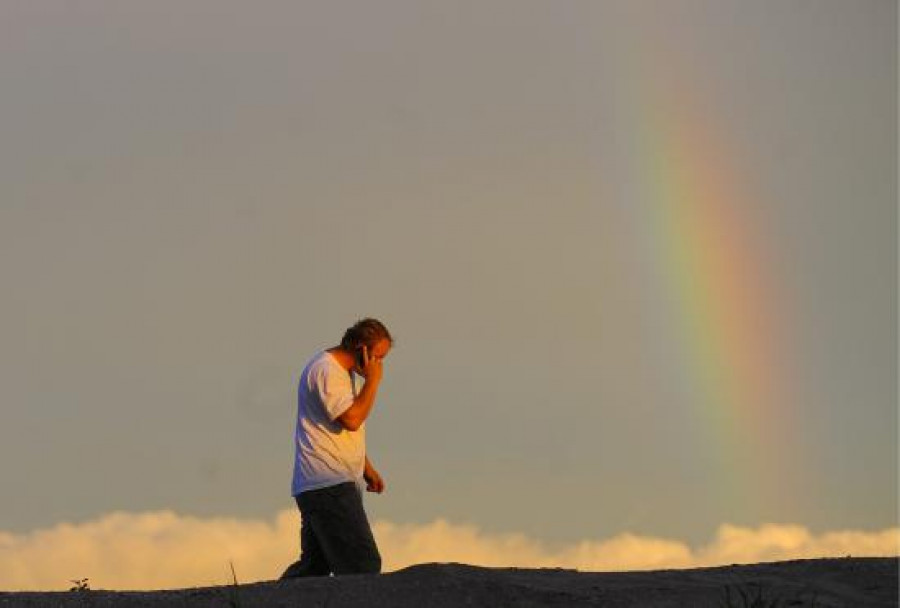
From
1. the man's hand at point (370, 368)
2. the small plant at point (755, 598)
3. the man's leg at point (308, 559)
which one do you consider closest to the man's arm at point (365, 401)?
the man's hand at point (370, 368)

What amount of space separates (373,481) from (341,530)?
0.70 m

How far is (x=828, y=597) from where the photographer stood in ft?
35.2

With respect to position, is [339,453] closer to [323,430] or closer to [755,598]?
[323,430]

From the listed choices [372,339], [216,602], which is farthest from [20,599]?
[372,339]

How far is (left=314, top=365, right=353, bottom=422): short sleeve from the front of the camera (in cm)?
1173

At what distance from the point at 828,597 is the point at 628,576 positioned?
1.43m

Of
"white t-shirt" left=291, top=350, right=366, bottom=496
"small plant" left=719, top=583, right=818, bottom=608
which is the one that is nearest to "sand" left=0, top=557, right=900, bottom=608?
"small plant" left=719, top=583, right=818, bottom=608

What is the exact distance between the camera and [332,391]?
11758 mm

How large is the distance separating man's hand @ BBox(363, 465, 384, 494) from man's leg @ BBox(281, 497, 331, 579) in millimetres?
560

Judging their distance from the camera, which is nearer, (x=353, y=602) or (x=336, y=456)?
(x=353, y=602)

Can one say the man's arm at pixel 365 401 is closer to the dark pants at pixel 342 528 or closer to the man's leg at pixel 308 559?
the dark pants at pixel 342 528

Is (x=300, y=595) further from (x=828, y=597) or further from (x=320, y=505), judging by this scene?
(x=828, y=597)

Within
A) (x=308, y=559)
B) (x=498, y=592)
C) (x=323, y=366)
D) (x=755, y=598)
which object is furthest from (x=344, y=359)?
(x=755, y=598)

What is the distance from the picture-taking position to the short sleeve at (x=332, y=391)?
1173 cm
